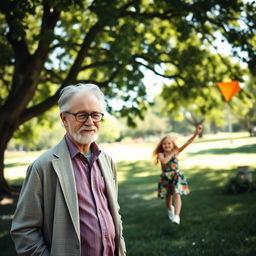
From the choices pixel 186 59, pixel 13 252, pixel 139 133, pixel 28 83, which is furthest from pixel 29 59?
pixel 139 133

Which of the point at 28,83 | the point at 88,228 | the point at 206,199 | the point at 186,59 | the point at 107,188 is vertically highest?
the point at 186,59

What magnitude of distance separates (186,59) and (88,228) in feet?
29.8

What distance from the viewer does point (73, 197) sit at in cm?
197

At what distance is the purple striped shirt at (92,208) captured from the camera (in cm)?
203

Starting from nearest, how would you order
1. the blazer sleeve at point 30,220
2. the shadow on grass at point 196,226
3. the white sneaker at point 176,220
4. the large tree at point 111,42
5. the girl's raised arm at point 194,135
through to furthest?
the blazer sleeve at point 30,220 → the shadow on grass at point 196,226 → the girl's raised arm at point 194,135 → the white sneaker at point 176,220 → the large tree at point 111,42

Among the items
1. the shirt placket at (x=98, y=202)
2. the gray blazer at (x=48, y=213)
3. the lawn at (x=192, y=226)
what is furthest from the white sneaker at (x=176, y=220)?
the gray blazer at (x=48, y=213)

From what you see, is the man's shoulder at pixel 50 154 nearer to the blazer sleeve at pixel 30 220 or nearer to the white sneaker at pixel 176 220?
the blazer sleeve at pixel 30 220

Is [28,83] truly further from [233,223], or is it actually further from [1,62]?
[233,223]

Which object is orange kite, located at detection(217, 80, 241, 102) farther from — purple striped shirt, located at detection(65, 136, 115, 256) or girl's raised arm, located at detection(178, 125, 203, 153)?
purple striped shirt, located at detection(65, 136, 115, 256)

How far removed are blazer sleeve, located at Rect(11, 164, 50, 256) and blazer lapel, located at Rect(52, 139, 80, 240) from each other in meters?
0.15

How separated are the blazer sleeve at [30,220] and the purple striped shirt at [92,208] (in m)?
0.28

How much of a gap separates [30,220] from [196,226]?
4411mm

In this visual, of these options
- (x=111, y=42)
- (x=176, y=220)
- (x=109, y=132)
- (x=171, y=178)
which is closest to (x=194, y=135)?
(x=171, y=178)

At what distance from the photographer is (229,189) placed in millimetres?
8680
